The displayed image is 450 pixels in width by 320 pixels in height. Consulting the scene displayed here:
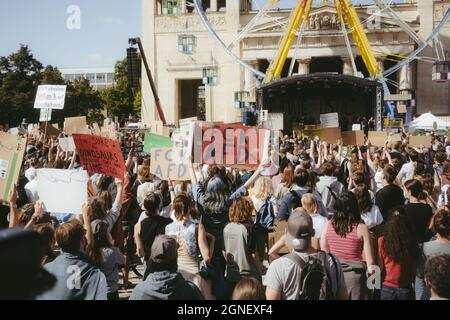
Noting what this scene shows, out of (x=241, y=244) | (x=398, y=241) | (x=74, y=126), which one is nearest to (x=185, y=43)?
(x=74, y=126)

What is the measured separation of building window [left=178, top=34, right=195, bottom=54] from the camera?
150 ft

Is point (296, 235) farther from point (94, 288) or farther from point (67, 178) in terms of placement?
point (67, 178)

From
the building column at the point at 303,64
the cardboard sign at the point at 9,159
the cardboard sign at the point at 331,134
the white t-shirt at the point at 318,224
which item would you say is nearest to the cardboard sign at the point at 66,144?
the cardboard sign at the point at 9,159

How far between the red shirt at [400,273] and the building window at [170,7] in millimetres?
45817

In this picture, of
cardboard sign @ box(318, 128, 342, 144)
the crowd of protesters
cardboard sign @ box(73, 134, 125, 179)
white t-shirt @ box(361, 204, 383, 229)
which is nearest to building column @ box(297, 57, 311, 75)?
cardboard sign @ box(318, 128, 342, 144)

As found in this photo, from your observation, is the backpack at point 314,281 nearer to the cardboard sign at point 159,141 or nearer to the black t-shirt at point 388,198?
the black t-shirt at point 388,198

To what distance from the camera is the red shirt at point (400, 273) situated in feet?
16.2

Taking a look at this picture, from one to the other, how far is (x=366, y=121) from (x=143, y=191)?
30.8m

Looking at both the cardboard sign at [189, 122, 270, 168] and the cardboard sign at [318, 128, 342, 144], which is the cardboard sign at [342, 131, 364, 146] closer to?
the cardboard sign at [318, 128, 342, 144]

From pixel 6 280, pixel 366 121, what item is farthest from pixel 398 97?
pixel 6 280

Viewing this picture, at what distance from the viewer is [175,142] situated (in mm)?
8641

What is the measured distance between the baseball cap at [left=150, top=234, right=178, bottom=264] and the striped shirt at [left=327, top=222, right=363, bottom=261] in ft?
5.43
